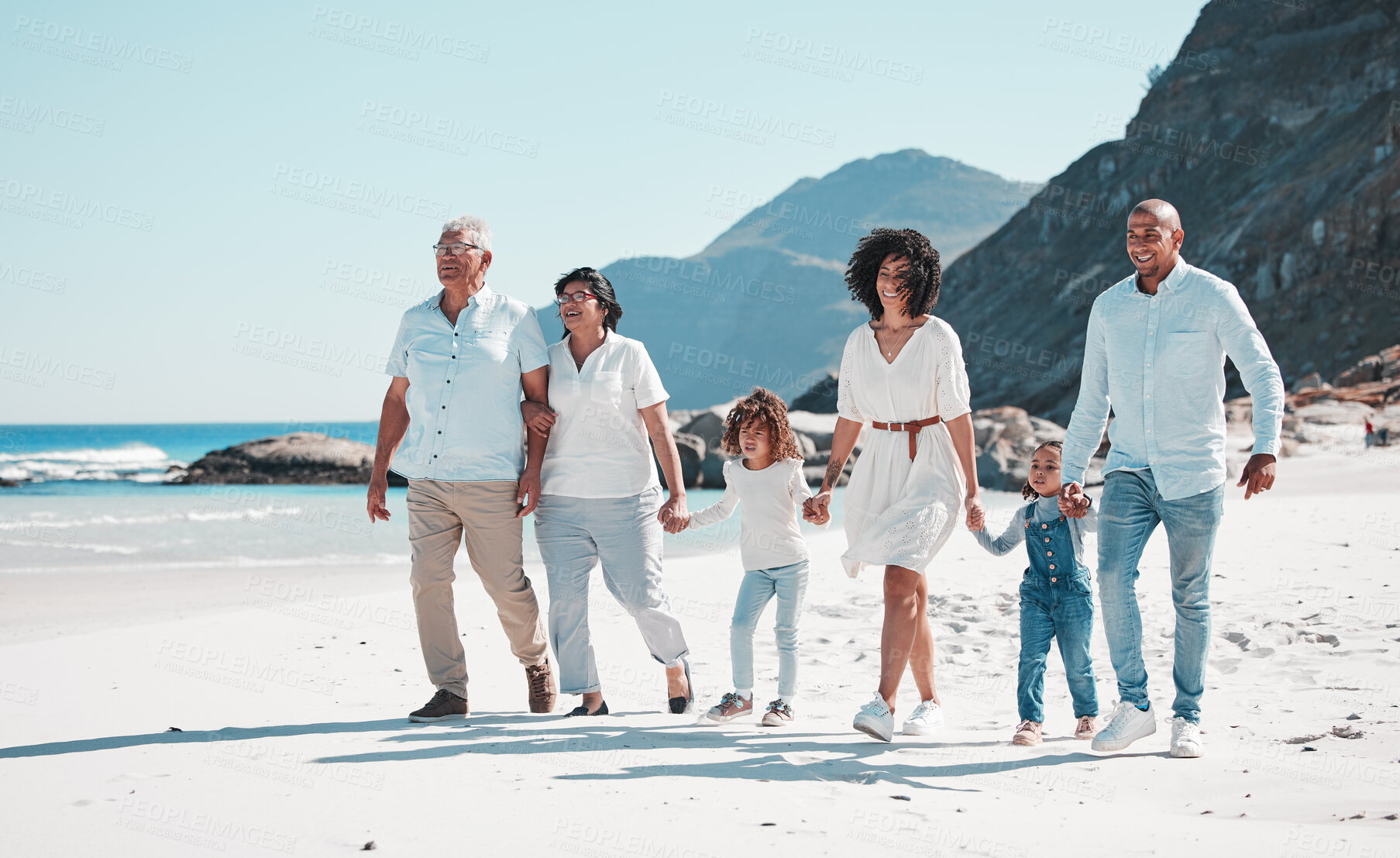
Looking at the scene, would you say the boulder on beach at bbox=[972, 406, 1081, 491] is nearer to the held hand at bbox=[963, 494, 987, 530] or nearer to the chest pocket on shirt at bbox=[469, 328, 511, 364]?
the held hand at bbox=[963, 494, 987, 530]

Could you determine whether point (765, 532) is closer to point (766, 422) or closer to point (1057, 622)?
point (766, 422)

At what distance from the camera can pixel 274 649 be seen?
578 centimetres

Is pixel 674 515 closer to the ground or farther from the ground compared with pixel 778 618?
farther from the ground

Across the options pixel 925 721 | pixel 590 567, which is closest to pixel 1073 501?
pixel 925 721

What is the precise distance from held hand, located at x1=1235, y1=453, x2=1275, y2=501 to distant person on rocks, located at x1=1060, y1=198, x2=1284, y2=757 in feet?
0.04

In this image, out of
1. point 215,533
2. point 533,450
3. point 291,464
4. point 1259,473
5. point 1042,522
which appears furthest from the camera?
point 291,464

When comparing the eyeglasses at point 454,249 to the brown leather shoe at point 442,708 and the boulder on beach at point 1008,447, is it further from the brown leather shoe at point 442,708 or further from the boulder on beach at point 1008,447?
the boulder on beach at point 1008,447

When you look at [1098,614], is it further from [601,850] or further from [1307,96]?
[1307,96]

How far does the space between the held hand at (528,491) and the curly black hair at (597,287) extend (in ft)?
2.14

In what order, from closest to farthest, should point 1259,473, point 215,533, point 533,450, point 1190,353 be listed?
point 1259,473, point 1190,353, point 533,450, point 215,533

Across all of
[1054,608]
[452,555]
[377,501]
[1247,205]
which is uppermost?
[1247,205]

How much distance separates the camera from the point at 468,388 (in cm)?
446

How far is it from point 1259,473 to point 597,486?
2578 mm

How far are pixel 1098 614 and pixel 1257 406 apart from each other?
283 centimetres
